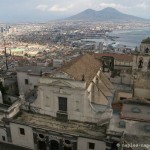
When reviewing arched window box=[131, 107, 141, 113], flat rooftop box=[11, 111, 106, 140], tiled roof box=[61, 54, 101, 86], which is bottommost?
flat rooftop box=[11, 111, 106, 140]

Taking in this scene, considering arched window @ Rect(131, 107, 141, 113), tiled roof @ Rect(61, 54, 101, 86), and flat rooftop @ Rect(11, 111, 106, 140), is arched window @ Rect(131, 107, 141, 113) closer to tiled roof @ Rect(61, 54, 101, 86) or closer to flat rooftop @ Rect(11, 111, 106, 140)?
flat rooftop @ Rect(11, 111, 106, 140)

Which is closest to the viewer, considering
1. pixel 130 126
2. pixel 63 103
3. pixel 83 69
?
pixel 130 126

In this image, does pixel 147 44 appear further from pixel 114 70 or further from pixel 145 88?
pixel 114 70

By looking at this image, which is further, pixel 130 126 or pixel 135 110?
pixel 135 110

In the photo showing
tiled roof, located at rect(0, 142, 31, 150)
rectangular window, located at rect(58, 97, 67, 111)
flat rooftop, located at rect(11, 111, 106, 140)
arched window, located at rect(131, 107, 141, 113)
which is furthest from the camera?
tiled roof, located at rect(0, 142, 31, 150)

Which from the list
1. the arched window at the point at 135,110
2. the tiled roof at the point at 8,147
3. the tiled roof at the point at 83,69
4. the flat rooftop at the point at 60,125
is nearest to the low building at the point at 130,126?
the arched window at the point at 135,110

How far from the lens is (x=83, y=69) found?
1474 inches

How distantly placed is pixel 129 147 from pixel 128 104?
9.83 meters

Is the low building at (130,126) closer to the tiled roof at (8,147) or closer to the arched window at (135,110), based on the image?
the arched window at (135,110)

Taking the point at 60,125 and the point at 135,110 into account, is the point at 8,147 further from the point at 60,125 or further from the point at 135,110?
the point at 135,110

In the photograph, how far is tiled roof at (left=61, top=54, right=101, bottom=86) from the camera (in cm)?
3406

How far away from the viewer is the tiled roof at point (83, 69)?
34062mm

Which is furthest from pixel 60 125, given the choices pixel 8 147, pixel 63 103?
pixel 8 147

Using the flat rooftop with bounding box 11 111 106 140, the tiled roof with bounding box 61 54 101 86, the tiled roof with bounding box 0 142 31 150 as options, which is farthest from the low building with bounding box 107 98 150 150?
the tiled roof with bounding box 0 142 31 150
